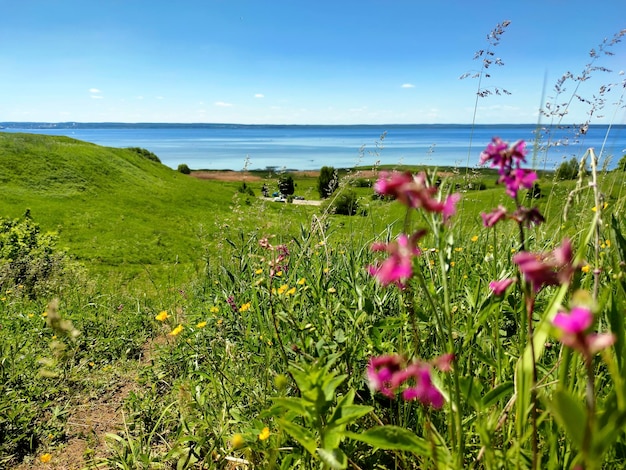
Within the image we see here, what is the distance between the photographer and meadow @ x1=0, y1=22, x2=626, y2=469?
725 mm

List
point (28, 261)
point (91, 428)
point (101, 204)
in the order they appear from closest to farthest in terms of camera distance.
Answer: point (91, 428), point (28, 261), point (101, 204)

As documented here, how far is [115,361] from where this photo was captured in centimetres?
338

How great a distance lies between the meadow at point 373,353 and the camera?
0.73 metres

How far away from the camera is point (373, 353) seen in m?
1.77

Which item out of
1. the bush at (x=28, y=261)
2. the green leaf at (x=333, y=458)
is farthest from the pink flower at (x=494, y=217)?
the bush at (x=28, y=261)

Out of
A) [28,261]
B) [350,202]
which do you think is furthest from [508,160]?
[28,261]

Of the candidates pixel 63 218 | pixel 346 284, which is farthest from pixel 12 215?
pixel 346 284

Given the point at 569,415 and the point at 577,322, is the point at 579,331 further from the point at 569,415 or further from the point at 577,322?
the point at 569,415

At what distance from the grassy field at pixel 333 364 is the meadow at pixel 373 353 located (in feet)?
0.03

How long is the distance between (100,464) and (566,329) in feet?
6.67

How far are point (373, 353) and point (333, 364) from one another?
18 cm

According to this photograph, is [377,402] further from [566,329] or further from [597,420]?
[566,329]

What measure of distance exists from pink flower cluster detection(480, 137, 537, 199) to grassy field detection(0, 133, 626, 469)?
5 centimetres

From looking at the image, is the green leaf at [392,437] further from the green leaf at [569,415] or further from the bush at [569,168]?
the bush at [569,168]
